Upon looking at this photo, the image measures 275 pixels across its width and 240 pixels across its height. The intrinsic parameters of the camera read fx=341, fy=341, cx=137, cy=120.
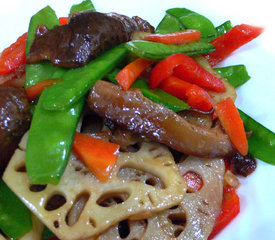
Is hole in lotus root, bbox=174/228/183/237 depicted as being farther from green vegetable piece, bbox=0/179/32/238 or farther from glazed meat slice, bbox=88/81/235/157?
green vegetable piece, bbox=0/179/32/238

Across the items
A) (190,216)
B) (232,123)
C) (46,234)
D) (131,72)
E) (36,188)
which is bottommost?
(46,234)

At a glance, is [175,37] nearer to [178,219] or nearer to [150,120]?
[150,120]

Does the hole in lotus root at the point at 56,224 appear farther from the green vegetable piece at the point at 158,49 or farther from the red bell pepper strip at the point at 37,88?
the green vegetable piece at the point at 158,49

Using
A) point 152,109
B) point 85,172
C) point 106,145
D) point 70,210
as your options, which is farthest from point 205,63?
point 70,210

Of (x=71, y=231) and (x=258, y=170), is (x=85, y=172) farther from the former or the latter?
(x=258, y=170)

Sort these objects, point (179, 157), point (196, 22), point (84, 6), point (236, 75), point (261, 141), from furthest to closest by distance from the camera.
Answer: point (84, 6), point (196, 22), point (236, 75), point (261, 141), point (179, 157)

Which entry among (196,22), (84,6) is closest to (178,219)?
(196,22)
